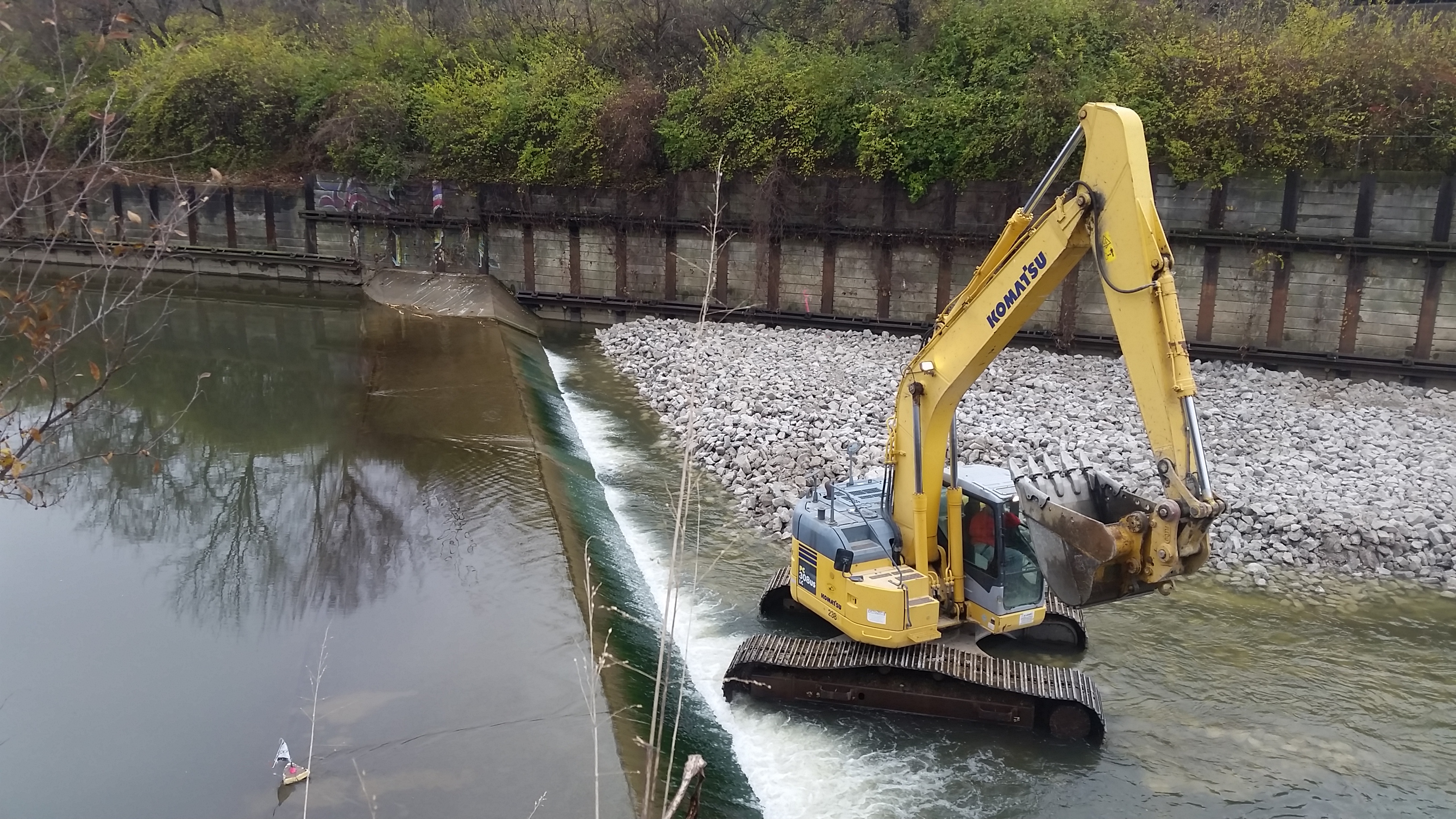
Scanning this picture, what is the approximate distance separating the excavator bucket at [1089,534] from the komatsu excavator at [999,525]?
0.01 metres

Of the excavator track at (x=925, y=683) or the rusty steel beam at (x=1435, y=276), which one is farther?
the rusty steel beam at (x=1435, y=276)

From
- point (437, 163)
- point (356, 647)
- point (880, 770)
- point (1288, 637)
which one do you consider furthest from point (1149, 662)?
point (437, 163)

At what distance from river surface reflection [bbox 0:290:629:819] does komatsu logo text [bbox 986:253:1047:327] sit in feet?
14.4

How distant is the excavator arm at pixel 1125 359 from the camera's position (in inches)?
257

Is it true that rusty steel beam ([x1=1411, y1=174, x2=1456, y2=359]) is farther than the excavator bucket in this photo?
Yes

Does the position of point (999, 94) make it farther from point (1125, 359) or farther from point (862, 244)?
point (1125, 359)

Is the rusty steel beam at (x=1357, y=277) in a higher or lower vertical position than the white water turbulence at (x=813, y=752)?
higher

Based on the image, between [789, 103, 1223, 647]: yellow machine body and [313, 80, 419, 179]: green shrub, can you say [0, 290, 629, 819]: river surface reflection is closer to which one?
[789, 103, 1223, 647]: yellow machine body

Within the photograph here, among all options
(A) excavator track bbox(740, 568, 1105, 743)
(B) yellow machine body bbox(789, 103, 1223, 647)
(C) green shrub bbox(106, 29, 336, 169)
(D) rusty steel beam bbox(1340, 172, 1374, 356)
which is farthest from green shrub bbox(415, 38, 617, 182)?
(A) excavator track bbox(740, 568, 1105, 743)

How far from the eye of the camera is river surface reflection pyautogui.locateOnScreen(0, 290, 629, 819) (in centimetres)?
760

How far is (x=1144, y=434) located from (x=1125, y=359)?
8.12 meters

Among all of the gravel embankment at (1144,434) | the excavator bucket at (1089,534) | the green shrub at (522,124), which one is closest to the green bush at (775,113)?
the green shrub at (522,124)

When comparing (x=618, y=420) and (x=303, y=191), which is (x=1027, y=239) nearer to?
(x=618, y=420)

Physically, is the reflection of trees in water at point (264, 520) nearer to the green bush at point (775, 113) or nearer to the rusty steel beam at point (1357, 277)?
the green bush at point (775, 113)
